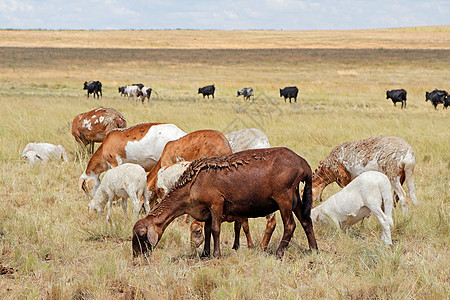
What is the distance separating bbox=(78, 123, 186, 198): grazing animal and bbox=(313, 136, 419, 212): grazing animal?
2.70m

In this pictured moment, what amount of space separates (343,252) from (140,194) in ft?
10.2

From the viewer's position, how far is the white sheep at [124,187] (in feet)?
24.4

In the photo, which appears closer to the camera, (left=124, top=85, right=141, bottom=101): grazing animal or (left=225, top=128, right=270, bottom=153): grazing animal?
(left=225, top=128, right=270, bottom=153): grazing animal

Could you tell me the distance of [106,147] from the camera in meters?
9.25

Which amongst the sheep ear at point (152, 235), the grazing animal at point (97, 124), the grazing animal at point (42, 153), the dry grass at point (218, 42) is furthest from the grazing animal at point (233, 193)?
the dry grass at point (218, 42)

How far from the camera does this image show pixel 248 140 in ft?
31.6

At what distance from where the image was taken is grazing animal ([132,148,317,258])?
5.50 metres

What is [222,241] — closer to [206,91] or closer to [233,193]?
[233,193]

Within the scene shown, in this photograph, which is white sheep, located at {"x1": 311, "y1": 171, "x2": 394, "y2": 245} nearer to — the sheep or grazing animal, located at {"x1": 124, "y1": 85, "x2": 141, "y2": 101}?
the sheep

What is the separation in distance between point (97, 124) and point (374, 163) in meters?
6.55

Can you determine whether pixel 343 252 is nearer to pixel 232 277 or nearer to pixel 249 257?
pixel 249 257

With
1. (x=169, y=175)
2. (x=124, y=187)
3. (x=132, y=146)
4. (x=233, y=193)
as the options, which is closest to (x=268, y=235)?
(x=233, y=193)

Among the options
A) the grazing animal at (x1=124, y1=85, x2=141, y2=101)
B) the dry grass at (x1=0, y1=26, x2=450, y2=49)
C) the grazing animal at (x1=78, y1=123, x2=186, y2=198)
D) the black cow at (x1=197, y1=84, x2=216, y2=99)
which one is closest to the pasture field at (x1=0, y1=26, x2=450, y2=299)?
the grazing animal at (x1=78, y1=123, x2=186, y2=198)

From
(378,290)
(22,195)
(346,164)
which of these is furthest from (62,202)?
(378,290)
